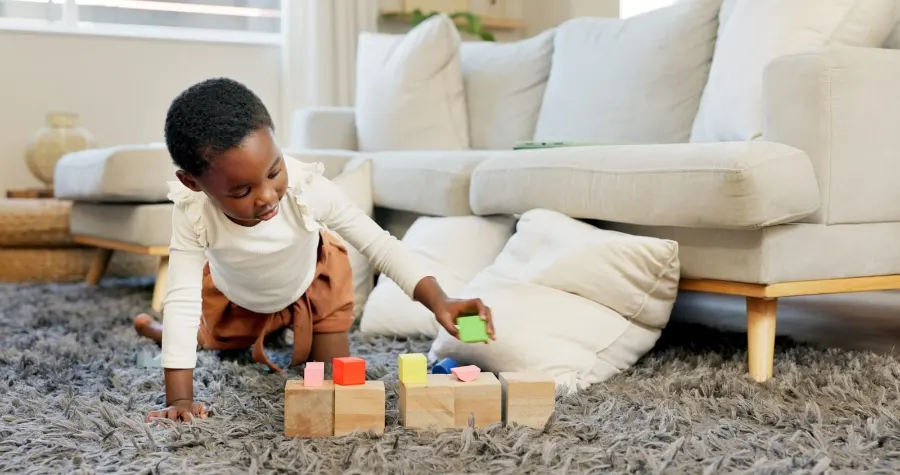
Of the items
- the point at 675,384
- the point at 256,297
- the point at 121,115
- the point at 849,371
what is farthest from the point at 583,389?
the point at 121,115

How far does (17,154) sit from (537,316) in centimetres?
284

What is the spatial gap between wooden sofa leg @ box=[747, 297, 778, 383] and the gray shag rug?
30mm

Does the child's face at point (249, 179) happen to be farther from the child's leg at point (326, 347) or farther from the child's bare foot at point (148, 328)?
the child's bare foot at point (148, 328)

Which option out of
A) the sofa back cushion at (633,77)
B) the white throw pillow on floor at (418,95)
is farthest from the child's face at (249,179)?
the white throw pillow on floor at (418,95)

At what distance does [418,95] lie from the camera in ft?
9.15

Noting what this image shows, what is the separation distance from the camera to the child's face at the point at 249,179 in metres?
1.16

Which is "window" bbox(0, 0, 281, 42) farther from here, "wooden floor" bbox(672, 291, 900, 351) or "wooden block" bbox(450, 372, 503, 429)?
"wooden block" bbox(450, 372, 503, 429)

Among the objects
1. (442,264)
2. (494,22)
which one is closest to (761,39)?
(442,264)

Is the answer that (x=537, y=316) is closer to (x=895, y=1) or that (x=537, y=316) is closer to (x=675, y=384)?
(x=675, y=384)

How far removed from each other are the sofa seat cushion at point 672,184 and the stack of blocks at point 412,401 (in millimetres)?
463

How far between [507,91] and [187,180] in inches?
68.6

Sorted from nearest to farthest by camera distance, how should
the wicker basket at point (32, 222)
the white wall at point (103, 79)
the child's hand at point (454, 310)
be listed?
the child's hand at point (454, 310) < the wicker basket at point (32, 222) < the white wall at point (103, 79)

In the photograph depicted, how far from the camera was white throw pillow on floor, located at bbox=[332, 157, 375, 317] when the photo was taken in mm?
2127

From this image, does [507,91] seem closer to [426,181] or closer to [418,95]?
[418,95]
